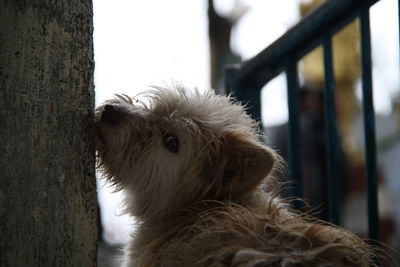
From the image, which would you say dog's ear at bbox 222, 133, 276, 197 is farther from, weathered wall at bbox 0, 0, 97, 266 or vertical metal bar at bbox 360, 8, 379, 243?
weathered wall at bbox 0, 0, 97, 266

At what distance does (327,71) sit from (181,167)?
741mm

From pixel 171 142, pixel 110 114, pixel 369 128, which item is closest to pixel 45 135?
pixel 110 114

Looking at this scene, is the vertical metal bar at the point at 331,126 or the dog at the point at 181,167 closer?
the dog at the point at 181,167

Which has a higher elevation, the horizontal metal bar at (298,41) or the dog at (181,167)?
the horizontal metal bar at (298,41)

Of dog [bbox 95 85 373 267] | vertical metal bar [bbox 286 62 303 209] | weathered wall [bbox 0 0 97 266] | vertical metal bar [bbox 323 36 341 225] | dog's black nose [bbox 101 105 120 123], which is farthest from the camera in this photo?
vertical metal bar [bbox 286 62 303 209]

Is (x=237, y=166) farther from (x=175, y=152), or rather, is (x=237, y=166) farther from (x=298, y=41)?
(x=298, y=41)

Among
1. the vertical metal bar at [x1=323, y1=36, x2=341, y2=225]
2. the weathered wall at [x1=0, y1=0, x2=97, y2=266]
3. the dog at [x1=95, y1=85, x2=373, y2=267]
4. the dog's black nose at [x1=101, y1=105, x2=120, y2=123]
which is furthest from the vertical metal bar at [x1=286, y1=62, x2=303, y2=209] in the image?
the weathered wall at [x1=0, y1=0, x2=97, y2=266]

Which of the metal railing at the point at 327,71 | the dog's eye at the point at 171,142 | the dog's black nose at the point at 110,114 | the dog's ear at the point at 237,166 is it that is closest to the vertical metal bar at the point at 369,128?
the metal railing at the point at 327,71

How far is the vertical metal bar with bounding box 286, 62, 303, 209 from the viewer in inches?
113

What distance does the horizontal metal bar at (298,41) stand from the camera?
2500 mm

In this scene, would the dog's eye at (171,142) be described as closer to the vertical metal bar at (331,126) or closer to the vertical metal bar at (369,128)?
the vertical metal bar at (331,126)

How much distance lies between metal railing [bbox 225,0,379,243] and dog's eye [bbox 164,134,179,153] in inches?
21.8

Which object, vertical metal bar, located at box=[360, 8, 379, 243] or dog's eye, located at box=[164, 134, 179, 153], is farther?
dog's eye, located at box=[164, 134, 179, 153]

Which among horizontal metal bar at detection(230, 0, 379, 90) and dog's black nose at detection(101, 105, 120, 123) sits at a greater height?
horizontal metal bar at detection(230, 0, 379, 90)
